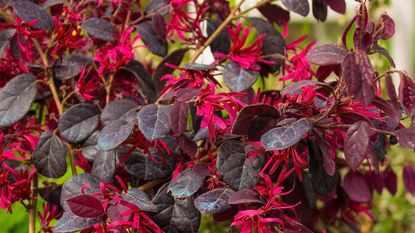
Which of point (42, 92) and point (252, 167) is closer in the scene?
point (252, 167)

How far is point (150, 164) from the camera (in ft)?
2.45

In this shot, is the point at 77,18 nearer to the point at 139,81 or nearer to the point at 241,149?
the point at 139,81

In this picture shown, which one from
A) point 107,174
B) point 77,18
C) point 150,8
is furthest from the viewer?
point 150,8

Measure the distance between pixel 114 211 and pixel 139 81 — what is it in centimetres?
30

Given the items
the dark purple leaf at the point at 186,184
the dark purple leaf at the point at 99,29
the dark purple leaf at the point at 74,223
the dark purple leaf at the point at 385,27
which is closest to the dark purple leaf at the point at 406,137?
the dark purple leaf at the point at 385,27

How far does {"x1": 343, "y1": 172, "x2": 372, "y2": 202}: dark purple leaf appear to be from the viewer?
94cm

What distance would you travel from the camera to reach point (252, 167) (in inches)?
25.6

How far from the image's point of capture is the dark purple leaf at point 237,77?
2.51ft

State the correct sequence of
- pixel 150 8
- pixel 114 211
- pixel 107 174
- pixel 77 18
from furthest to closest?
pixel 150 8 → pixel 77 18 → pixel 107 174 → pixel 114 211

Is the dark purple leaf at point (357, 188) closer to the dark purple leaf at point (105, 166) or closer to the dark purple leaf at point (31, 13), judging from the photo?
the dark purple leaf at point (105, 166)

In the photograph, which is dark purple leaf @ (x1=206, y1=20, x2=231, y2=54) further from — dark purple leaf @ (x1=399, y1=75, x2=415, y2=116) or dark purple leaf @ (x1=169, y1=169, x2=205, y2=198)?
dark purple leaf @ (x1=399, y1=75, x2=415, y2=116)

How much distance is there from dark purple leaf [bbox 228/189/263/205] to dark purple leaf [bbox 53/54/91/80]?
338 millimetres

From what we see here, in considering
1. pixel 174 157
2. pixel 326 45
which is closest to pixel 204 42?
pixel 174 157

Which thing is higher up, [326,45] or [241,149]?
[326,45]
